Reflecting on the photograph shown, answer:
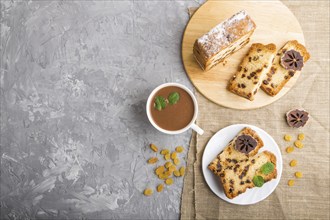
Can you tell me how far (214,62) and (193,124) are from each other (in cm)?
40

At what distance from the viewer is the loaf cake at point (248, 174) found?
2.28 metres

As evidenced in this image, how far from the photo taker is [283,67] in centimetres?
233

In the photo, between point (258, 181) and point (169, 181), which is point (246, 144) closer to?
point (258, 181)

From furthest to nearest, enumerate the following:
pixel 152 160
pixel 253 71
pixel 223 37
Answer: pixel 152 160, pixel 253 71, pixel 223 37

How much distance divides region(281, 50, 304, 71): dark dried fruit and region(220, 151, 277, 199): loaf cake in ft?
1.78

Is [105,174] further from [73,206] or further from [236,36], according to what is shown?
[236,36]

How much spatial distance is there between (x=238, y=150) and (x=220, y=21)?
811mm

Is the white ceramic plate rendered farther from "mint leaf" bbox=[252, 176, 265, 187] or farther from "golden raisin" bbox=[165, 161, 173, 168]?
"golden raisin" bbox=[165, 161, 173, 168]

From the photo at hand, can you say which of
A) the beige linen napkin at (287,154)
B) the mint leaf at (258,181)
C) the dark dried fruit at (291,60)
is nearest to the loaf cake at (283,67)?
the dark dried fruit at (291,60)

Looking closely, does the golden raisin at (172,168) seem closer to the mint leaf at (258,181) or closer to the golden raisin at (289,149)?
the mint leaf at (258,181)

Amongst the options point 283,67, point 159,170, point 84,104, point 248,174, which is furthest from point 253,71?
point 84,104

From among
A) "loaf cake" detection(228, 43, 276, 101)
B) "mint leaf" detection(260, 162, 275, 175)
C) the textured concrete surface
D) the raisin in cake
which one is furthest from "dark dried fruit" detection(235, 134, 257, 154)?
the textured concrete surface

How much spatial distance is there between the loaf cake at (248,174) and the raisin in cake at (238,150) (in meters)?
0.03

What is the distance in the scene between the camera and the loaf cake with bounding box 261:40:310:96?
7.62 feet
